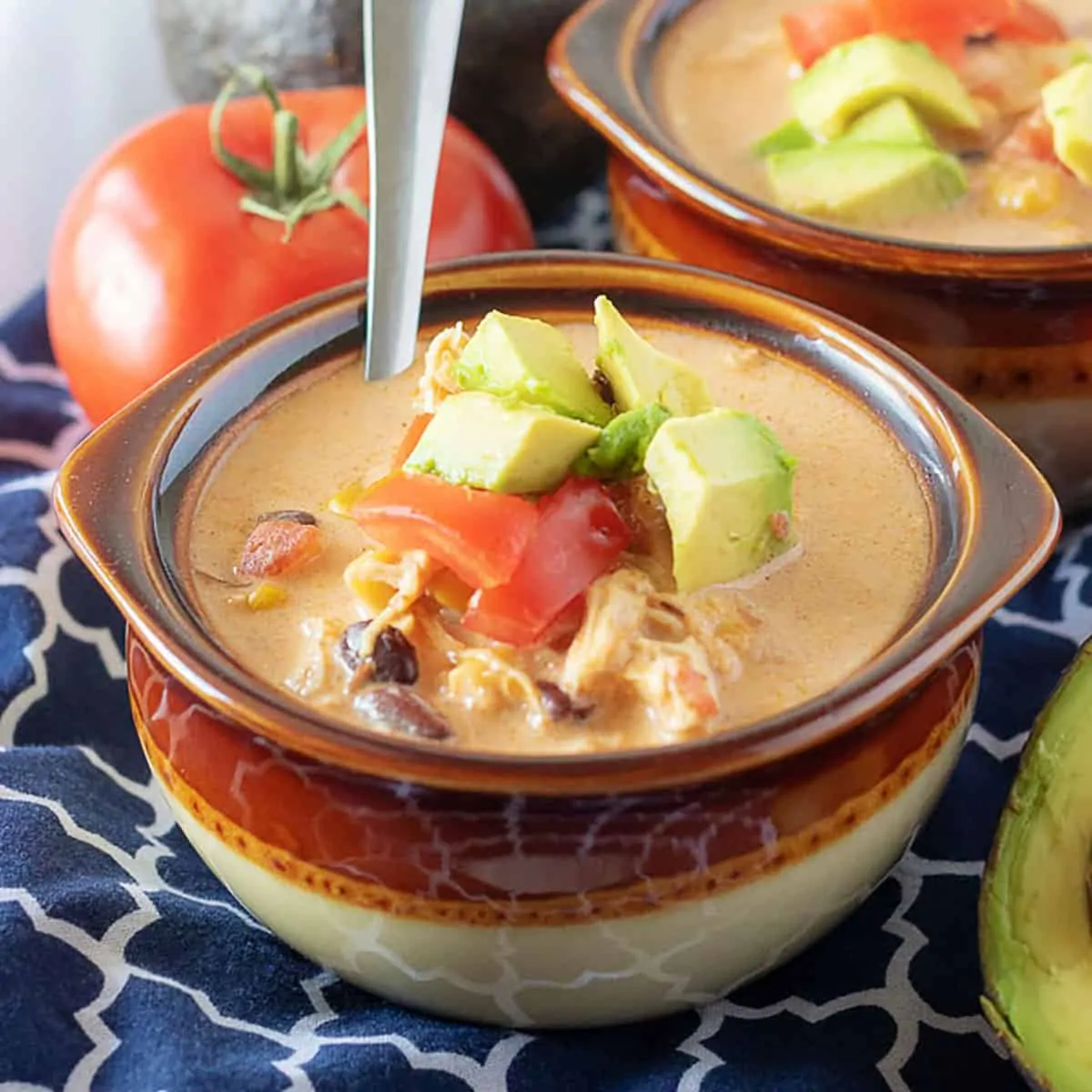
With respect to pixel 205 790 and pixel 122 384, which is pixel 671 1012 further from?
pixel 122 384

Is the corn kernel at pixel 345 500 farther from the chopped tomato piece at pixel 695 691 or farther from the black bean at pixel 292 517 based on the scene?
the chopped tomato piece at pixel 695 691

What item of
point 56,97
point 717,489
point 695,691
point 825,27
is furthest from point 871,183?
point 56,97

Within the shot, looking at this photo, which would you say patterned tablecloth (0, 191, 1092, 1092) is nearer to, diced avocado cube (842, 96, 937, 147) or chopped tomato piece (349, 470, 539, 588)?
chopped tomato piece (349, 470, 539, 588)

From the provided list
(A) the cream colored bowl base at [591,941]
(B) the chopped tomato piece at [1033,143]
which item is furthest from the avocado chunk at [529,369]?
(B) the chopped tomato piece at [1033,143]

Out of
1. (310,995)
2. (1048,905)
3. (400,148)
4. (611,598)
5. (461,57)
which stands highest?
(400,148)

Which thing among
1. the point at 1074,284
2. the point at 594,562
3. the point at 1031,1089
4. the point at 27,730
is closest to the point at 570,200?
the point at 1074,284

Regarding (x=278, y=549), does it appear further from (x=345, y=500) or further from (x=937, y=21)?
(x=937, y=21)
